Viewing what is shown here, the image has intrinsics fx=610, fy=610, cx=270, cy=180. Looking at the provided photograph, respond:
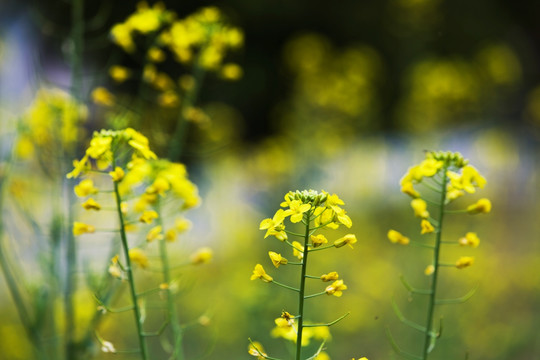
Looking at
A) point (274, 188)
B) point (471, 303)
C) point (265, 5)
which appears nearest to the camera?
point (471, 303)

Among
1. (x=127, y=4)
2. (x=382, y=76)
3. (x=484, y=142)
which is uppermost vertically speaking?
(x=127, y=4)

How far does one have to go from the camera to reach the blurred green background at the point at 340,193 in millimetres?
4719

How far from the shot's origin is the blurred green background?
15.5 feet

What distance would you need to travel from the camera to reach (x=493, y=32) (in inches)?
556

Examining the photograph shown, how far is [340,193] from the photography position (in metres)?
8.13

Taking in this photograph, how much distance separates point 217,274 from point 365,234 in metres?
1.81

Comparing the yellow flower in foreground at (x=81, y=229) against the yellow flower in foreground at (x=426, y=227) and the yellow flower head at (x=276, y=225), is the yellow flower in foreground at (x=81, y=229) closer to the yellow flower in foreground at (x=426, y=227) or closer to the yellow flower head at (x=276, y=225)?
the yellow flower head at (x=276, y=225)

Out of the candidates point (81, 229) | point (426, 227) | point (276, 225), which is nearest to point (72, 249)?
point (81, 229)

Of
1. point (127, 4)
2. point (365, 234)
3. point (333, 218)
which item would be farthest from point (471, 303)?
point (127, 4)

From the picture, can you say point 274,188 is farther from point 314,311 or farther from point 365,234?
point 314,311

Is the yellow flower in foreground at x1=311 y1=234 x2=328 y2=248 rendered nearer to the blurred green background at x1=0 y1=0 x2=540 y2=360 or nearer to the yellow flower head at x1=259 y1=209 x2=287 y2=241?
the yellow flower head at x1=259 y1=209 x2=287 y2=241

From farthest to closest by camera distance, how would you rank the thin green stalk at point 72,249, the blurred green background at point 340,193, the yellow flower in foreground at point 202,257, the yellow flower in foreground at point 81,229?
the blurred green background at point 340,193 < the thin green stalk at point 72,249 < the yellow flower in foreground at point 202,257 < the yellow flower in foreground at point 81,229

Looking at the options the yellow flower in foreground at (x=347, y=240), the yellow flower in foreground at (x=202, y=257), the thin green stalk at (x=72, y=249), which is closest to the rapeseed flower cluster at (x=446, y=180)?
the yellow flower in foreground at (x=347, y=240)

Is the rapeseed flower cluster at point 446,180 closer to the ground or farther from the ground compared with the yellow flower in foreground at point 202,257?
farther from the ground
